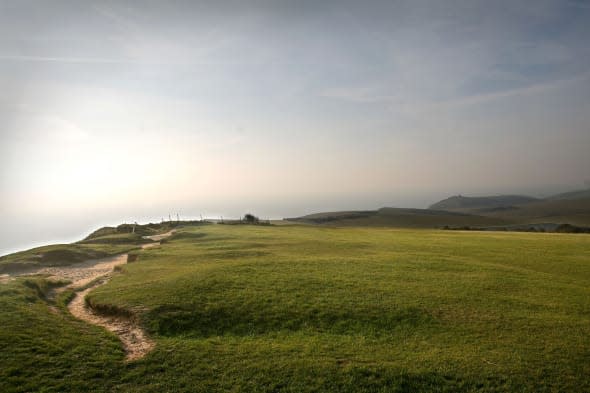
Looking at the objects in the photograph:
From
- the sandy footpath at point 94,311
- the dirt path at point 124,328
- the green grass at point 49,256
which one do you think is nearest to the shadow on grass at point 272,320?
the dirt path at point 124,328

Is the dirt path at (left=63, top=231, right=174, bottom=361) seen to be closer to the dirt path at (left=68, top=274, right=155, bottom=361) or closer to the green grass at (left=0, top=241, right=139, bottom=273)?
the dirt path at (left=68, top=274, right=155, bottom=361)

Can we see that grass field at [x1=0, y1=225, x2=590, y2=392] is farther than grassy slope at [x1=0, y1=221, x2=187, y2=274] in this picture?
No

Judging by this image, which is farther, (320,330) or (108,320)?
(108,320)

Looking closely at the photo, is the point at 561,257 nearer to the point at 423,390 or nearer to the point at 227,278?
the point at 423,390

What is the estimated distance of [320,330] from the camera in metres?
16.7

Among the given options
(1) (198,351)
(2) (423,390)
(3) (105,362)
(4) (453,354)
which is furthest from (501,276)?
(3) (105,362)

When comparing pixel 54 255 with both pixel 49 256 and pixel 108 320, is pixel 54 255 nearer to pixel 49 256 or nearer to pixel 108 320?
pixel 49 256

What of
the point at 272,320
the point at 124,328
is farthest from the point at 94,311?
the point at 272,320

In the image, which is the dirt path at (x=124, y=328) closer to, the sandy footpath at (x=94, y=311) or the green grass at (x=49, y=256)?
the sandy footpath at (x=94, y=311)

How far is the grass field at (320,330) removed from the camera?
1227 centimetres

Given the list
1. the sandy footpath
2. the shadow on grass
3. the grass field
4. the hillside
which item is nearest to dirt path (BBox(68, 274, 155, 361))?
the sandy footpath

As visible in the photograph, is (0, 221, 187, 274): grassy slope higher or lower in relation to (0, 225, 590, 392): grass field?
higher

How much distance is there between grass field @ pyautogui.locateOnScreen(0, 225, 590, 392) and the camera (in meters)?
12.3

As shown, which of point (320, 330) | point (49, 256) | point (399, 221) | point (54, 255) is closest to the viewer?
point (320, 330)
